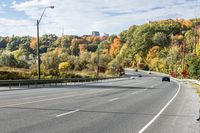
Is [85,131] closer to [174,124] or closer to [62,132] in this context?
[62,132]

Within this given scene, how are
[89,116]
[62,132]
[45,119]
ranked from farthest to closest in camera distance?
[89,116] < [45,119] < [62,132]

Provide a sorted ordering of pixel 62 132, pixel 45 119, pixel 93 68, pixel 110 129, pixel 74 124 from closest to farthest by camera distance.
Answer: pixel 62 132 → pixel 110 129 → pixel 74 124 → pixel 45 119 → pixel 93 68

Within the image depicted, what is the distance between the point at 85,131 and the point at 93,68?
123957 mm

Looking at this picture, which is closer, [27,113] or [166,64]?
[27,113]

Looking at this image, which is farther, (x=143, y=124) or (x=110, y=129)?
(x=143, y=124)

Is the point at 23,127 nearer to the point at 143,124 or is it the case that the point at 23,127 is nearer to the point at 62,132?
the point at 62,132

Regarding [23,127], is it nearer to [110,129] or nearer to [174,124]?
[110,129]

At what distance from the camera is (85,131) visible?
10688 mm

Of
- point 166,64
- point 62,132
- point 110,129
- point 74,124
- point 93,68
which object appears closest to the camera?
point 62,132

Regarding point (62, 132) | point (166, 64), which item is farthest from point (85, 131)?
point (166, 64)

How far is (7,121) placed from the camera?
12062 millimetres

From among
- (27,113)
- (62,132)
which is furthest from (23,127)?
(27,113)

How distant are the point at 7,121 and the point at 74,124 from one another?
2141 mm

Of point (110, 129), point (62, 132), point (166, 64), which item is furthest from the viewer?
point (166, 64)
